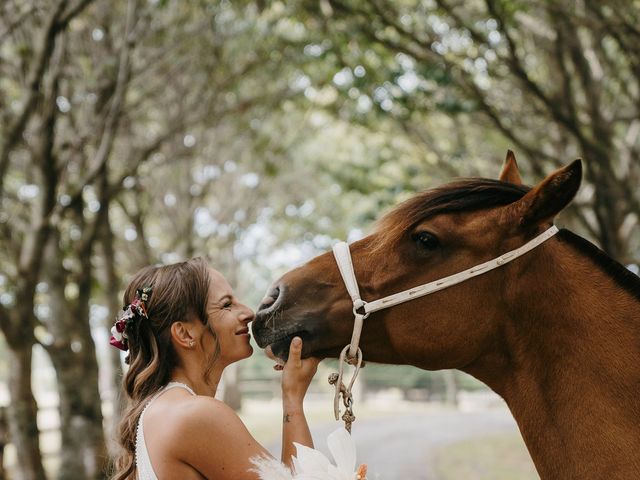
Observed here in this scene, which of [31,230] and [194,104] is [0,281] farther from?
[31,230]

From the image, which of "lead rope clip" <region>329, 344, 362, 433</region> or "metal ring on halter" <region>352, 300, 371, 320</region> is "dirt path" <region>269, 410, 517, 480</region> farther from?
"metal ring on halter" <region>352, 300, 371, 320</region>

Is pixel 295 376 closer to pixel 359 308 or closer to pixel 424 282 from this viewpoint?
pixel 359 308

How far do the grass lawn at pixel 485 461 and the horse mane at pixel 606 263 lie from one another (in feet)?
37.4

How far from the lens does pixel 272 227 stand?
27406mm

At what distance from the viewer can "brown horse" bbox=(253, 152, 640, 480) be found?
99.3 inches

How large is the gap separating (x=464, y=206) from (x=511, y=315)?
47 cm

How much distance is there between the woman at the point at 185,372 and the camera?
2.54 meters

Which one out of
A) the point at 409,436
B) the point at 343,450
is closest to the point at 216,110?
the point at 409,436

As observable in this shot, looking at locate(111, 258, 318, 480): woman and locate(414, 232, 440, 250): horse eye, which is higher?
locate(414, 232, 440, 250): horse eye

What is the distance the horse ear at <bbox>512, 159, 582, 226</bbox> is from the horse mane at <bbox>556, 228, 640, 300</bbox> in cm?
20

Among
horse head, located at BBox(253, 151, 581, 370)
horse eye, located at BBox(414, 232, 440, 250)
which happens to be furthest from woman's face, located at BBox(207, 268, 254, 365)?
horse eye, located at BBox(414, 232, 440, 250)

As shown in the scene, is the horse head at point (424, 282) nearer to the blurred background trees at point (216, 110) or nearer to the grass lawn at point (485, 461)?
the blurred background trees at point (216, 110)

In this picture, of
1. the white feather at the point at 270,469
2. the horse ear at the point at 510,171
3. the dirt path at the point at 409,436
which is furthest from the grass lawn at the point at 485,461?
the white feather at the point at 270,469

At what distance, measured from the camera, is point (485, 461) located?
48.9 ft
